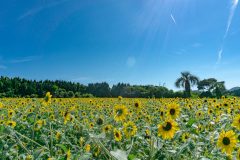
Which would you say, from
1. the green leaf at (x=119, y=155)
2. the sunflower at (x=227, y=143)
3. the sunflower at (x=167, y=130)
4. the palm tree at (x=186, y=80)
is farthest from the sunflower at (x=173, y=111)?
the palm tree at (x=186, y=80)

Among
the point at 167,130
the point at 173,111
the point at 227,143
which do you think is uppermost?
the point at 173,111

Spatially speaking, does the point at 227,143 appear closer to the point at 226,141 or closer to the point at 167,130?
the point at 226,141

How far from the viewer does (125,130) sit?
4.73m

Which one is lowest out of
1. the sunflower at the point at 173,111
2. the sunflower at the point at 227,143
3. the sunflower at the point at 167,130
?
the sunflower at the point at 227,143

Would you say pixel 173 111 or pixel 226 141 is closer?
pixel 226 141

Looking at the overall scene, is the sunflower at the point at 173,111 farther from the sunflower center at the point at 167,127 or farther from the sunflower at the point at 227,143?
the sunflower at the point at 227,143

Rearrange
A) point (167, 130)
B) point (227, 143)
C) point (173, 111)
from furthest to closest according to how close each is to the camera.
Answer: point (173, 111), point (167, 130), point (227, 143)

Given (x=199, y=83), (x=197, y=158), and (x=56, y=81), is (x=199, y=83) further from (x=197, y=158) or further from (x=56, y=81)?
(x=197, y=158)

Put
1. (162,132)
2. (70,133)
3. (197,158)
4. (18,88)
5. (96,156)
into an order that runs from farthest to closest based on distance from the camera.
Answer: (18,88) → (70,133) → (96,156) → (162,132) → (197,158)

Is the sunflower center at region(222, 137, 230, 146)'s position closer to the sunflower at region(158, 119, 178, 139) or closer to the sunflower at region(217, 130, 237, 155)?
the sunflower at region(217, 130, 237, 155)

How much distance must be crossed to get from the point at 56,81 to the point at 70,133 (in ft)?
196

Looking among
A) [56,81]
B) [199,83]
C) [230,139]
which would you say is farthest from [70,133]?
[56,81]

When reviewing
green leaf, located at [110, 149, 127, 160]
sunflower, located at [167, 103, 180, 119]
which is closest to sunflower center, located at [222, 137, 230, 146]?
Result: sunflower, located at [167, 103, 180, 119]

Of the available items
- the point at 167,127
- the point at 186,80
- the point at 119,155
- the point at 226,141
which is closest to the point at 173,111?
the point at 167,127
